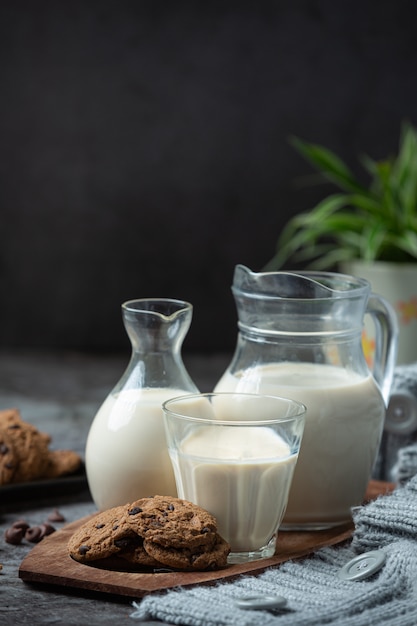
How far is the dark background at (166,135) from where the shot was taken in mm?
2391

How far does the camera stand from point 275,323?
1.06 meters

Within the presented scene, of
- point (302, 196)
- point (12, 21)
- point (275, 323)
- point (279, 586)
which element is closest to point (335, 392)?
point (275, 323)

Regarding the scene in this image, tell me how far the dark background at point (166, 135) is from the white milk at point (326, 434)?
1454mm

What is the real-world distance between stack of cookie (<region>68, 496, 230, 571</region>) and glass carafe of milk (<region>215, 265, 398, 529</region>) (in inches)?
6.7

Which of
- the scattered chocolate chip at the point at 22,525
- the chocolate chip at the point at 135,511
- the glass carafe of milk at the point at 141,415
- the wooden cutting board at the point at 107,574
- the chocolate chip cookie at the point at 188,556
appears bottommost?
the scattered chocolate chip at the point at 22,525

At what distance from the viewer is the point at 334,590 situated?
85cm

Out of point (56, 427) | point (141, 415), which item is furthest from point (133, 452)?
point (56, 427)

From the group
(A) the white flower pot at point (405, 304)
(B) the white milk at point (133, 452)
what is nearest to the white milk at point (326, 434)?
(B) the white milk at point (133, 452)

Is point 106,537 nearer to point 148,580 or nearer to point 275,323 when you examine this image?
point 148,580

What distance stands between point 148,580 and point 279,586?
113mm

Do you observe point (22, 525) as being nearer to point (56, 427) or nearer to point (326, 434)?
point (326, 434)

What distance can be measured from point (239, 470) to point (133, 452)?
0.48 ft

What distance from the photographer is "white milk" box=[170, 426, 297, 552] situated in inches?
36.1

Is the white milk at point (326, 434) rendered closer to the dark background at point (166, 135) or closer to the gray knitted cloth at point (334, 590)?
the gray knitted cloth at point (334, 590)
